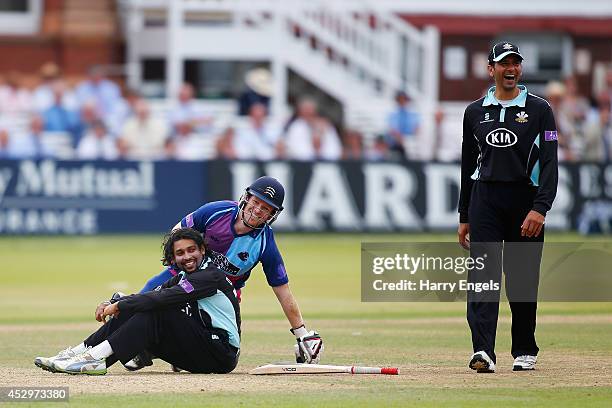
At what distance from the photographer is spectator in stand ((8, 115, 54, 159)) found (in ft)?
86.1

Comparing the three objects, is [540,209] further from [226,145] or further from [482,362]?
[226,145]

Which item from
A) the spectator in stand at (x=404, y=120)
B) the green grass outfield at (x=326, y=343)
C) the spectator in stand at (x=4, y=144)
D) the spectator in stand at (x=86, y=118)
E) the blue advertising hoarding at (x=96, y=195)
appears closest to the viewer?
the green grass outfield at (x=326, y=343)

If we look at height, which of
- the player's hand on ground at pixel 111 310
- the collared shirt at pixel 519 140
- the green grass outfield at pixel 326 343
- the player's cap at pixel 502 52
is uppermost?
the player's cap at pixel 502 52

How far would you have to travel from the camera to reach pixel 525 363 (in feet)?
34.4

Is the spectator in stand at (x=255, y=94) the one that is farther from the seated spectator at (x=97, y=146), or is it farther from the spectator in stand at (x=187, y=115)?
the seated spectator at (x=97, y=146)

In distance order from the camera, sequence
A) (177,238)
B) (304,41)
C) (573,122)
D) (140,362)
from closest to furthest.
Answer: (177,238) < (140,362) < (573,122) < (304,41)

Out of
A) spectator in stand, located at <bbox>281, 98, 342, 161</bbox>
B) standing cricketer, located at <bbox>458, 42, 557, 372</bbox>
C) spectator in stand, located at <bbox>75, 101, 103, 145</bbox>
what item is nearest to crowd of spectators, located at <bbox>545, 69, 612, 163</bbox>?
spectator in stand, located at <bbox>281, 98, 342, 161</bbox>

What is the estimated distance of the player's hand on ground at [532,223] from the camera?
33.6 ft

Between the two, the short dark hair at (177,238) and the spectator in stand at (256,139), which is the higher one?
the spectator in stand at (256,139)

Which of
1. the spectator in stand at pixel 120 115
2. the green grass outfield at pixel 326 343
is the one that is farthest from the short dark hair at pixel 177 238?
the spectator in stand at pixel 120 115

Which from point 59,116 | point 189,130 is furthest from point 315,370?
point 59,116

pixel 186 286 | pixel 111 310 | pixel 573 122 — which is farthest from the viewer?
pixel 573 122

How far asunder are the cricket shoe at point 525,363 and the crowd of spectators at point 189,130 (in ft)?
53.6

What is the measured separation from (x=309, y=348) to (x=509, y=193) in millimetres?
1708
